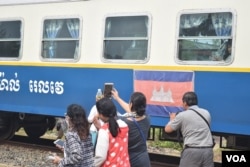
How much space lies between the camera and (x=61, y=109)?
359 inches

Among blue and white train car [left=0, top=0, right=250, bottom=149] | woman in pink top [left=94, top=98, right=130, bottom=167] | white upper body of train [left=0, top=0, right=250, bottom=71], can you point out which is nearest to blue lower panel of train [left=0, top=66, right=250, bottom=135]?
blue and white train car [left=0, top=0, right=250, bottom=149]

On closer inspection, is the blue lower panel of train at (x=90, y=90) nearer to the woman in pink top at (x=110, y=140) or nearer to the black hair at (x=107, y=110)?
the woman in pink top at (x=110, y=140)

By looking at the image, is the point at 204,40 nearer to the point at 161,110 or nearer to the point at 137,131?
the point at 161,110

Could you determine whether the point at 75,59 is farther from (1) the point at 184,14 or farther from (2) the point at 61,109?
(1) the point at 184,14

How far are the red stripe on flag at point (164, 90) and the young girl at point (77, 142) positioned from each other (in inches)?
138

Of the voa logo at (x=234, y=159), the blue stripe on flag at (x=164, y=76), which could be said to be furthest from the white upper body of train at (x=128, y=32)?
the voa logo at (x=234, y=159)

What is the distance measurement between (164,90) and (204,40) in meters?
1.02

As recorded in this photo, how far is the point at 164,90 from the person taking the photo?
798 centimetres

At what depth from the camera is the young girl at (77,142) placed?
14.5ft

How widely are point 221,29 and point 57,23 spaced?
3229 millimetres

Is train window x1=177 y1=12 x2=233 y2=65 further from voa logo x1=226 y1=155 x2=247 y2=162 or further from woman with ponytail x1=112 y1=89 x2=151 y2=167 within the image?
Answer: woman with ponytail x1=112 y1=89 x2=151 y2=167

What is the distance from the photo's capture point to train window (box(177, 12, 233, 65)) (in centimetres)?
755

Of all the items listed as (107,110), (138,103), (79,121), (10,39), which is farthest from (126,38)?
(79,121)

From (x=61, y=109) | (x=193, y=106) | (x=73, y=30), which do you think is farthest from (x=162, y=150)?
(x=193, y=106)
